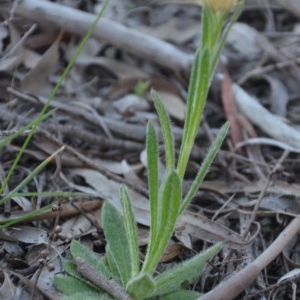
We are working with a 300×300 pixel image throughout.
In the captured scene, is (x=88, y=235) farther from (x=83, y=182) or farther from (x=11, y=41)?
(x=11, y=41)

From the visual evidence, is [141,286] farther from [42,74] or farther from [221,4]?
[42,74]

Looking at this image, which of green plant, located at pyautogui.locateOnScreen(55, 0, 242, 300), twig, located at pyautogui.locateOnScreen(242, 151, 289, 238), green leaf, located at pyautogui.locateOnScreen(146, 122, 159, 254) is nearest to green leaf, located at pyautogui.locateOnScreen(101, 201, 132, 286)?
green plant, located at pyautogui.locateOnScreen(55, 0, 242, 300)

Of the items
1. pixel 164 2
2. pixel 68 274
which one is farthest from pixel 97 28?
pixel 68 274

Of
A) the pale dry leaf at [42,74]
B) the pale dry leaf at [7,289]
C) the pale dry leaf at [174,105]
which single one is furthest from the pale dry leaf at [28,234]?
the pale dry leaf at [174,105]

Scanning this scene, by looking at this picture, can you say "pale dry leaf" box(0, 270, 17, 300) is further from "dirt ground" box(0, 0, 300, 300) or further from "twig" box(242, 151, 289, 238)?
"twig" box(242, 151, 289, 238)

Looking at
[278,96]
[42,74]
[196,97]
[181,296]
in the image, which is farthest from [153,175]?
[278,96]

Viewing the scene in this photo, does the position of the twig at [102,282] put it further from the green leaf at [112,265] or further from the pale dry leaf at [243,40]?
the pale dry leaf at [243,40]

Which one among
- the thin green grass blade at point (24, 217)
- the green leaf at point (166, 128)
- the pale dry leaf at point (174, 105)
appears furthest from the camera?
the pale dry leaf at point (174, 105)
